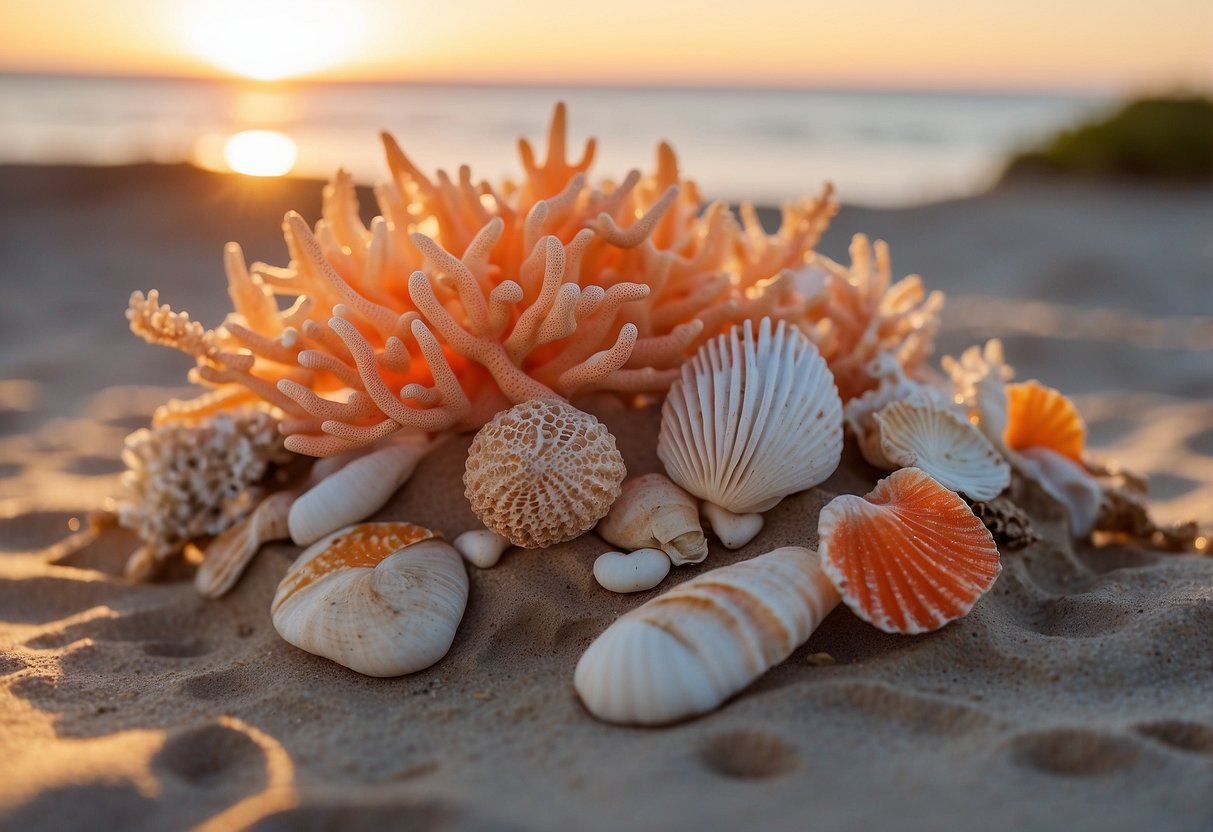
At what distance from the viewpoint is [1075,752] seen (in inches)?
65.8

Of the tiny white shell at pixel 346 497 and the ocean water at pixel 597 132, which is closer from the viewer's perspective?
the tiny white shell at pixel 346 497

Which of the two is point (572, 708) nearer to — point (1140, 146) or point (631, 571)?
point (631, 571)

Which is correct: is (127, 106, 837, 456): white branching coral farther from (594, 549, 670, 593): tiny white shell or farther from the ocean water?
the ocean water

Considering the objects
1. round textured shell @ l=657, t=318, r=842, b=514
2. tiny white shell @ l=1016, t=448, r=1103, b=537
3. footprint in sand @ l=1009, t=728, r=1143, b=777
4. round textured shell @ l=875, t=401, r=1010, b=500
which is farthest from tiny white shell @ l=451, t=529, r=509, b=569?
tiny white shell @ l=1016, t=448, r=1103, b=537

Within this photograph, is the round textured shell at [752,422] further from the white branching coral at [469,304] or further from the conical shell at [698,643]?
the conical shell at [698,643]

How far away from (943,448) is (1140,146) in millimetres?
12107

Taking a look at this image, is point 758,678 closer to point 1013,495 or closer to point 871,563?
point 871,563

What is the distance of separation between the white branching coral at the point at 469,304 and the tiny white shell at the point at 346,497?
93mm

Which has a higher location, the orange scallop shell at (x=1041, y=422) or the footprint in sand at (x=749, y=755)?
the orange scallop shell at (x=1041, y=422)

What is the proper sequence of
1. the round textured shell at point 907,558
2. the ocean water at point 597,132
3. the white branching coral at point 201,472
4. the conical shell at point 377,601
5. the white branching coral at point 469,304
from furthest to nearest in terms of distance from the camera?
the ocean water at point 597,132 → the white branching coral at point 201,472 → the white branching coral at point 469,304 → the conical shell at point 377,601 → the round textured shell at point 907,558

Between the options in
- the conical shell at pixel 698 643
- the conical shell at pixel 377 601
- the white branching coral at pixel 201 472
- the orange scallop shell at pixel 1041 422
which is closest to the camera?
the conical shell at pixel 698 643

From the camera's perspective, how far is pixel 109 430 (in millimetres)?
4480

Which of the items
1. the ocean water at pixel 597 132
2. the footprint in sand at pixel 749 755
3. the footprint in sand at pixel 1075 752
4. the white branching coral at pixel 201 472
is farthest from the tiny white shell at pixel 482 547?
the ocean water at pixel 597 132

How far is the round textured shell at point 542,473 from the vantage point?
2193 millimetres
